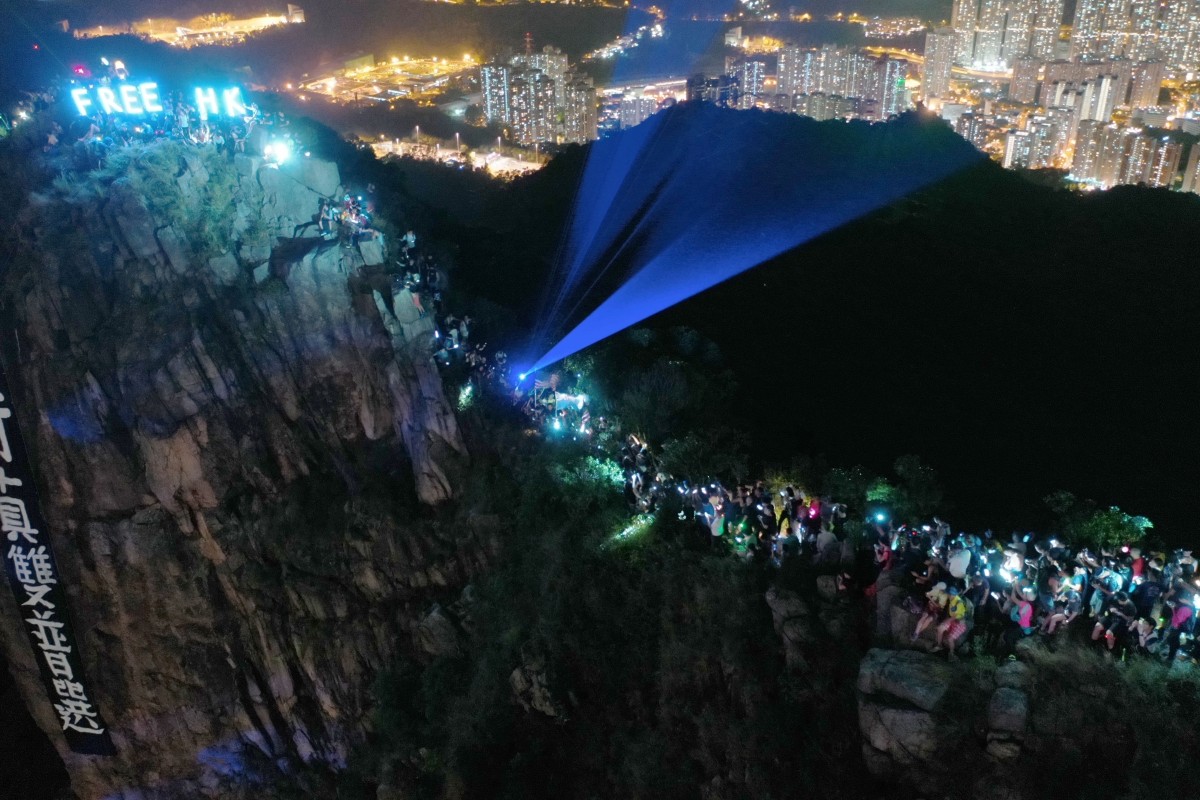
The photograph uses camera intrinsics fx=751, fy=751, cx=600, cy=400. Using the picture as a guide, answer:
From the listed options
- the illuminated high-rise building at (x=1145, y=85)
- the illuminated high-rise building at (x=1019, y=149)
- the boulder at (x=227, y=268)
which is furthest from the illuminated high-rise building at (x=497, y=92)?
the illuminated high-rise building at (x=1145, y=85)

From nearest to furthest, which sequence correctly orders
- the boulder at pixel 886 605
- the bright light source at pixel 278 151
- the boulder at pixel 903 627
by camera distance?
the boulder at pixel 903 627 → the boulder at pixel 886 605 → the bright light source at pixel 278 151

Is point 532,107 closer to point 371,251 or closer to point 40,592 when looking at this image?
point 371,251

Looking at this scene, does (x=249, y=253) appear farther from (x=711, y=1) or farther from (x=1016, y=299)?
(x=711, y=1)

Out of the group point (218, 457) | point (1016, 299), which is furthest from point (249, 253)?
point (1016, 299)

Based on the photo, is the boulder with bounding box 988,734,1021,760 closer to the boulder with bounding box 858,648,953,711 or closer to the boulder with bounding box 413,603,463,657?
the boulder with bounding box 858,648,953,711

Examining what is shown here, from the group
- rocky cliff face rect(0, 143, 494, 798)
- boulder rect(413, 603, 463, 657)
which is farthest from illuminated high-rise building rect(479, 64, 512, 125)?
boulder rect(413, 603, 463, 657)

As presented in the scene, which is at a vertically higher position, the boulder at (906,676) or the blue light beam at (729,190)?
the blue light beam at (729,190)

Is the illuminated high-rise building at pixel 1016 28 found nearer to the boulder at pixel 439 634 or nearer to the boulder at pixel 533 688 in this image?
the boulder at pixel 439 634

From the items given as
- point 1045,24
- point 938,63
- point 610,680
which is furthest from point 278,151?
point 1045,24
